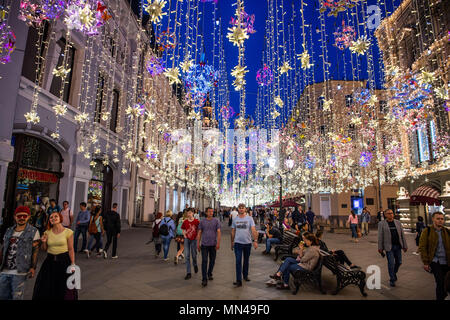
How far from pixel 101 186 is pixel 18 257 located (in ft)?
48.4

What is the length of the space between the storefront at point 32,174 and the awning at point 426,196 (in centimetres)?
2115

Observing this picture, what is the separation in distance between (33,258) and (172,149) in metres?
25.4

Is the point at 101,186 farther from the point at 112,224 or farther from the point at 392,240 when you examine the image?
the point at 392,240

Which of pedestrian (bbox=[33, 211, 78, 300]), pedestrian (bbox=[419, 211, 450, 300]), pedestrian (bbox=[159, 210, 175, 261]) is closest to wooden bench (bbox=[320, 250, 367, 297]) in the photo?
pedestrian (bbox=[419, 211, 450, 300])

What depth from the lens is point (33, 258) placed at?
4.00 m

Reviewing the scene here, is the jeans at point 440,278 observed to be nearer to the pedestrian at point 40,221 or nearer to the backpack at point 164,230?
the backpack at point 164,230

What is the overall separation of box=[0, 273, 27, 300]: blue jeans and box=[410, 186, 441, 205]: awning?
20.5m

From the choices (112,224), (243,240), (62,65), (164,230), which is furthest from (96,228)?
(62,65)

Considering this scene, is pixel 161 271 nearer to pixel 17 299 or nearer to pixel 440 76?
pixel 17 299

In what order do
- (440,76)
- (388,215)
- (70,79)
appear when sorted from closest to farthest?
(388,215) → (70,79) → (440,76)

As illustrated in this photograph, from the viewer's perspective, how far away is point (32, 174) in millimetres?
11359

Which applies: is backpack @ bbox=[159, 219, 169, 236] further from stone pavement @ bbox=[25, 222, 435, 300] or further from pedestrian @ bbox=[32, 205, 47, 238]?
pedestrian @ bbox=[32, 205, 47, 238]
